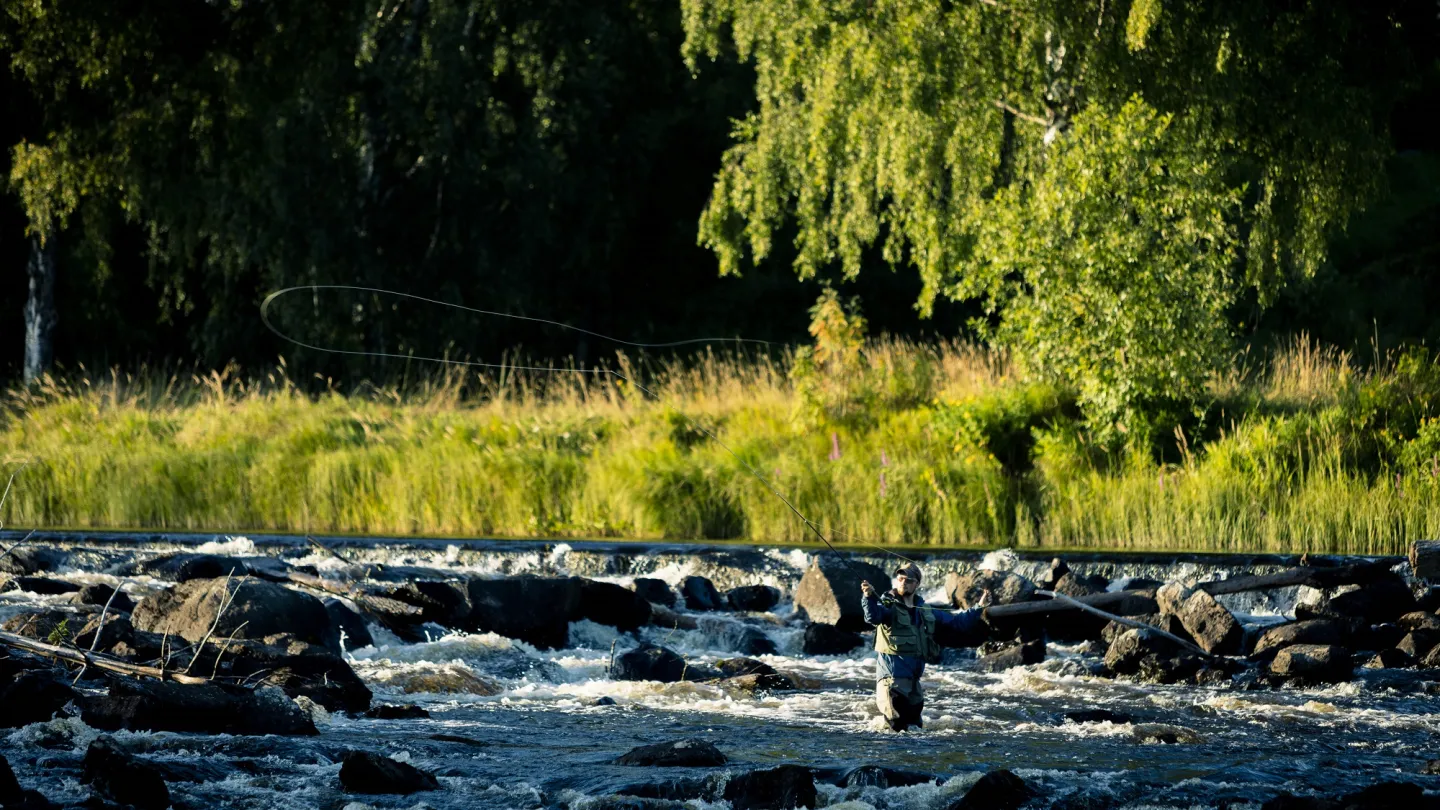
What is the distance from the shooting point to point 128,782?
22.8ft

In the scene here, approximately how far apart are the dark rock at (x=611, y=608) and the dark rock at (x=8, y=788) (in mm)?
5997

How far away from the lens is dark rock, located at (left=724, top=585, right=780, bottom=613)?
13445 mm

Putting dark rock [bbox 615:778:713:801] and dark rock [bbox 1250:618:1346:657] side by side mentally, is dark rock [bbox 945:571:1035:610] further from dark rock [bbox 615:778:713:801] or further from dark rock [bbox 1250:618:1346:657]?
dark rock [bbox 615:778:713:801]

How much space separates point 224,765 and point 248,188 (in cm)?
2050

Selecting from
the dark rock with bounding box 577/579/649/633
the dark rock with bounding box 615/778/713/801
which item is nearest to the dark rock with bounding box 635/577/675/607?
the dark rock with bounding box 577/579/649/633

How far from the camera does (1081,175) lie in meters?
16.6

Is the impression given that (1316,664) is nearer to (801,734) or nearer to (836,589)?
(801,734)

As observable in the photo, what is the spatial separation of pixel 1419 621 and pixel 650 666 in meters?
5.26

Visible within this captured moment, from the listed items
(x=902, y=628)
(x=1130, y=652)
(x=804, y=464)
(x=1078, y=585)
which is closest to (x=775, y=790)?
(x=902, y=628)

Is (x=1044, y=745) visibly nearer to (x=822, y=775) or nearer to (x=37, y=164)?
(x=822, y=775)

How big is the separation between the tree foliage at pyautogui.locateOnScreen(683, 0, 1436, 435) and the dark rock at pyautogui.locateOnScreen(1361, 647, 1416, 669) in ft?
19.9

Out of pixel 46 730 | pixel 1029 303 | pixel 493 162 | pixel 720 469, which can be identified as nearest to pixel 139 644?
pixel 46 730

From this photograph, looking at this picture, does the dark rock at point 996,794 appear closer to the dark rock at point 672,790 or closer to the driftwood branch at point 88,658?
the dark rock at point 672,790

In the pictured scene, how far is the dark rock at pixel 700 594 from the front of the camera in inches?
529
